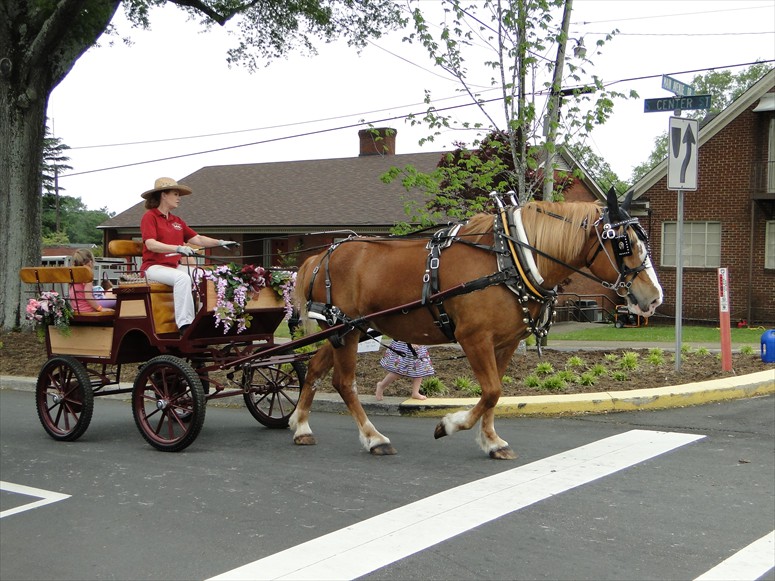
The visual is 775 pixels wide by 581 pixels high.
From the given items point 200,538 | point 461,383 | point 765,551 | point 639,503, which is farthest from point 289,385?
point 765,551

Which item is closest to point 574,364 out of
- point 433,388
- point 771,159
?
point 433,388

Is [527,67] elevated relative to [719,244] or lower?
elevated

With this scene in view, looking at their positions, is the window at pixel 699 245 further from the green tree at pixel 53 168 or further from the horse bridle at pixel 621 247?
the green tree at pixel 53 168

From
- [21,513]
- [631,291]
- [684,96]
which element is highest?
[684,96]

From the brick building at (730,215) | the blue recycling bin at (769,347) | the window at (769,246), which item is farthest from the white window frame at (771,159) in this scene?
the blue recycling bin at (769,347)

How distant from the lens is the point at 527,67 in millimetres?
10312

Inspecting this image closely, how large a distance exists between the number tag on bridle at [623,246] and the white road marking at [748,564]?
2.14 meters

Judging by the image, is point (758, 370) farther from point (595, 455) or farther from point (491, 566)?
point (491, 566)

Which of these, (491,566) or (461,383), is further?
(461,383)

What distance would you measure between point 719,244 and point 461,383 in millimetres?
16894

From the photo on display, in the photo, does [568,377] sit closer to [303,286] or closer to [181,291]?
[303,286]

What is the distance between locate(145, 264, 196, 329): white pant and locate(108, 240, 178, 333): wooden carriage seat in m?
0.11

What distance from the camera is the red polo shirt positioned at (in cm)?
699

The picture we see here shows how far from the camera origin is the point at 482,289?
585cm
